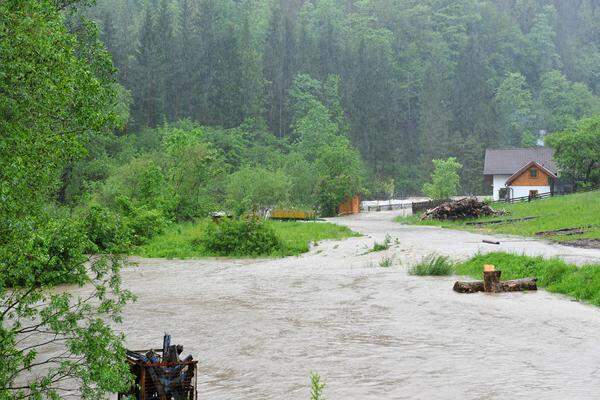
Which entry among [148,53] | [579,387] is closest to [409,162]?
[148,53]

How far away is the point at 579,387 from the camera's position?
453 inches

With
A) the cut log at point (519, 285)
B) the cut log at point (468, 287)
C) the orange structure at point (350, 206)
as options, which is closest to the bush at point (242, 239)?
the cut log at point (468, 287)

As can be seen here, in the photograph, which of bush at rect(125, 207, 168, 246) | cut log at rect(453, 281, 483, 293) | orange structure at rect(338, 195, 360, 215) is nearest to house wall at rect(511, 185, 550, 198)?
orange structure at rect(338, 195, 360, 215)

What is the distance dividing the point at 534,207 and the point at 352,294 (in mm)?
35649

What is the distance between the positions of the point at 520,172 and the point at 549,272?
5448 centimetres

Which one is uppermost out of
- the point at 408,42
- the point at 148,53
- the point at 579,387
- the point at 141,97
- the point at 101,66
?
the point at 408,42

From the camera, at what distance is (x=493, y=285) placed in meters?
21.4

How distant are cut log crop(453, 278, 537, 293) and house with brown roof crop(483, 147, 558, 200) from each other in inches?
2059

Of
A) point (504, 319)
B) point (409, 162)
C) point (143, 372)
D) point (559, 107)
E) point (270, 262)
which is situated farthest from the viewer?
point (559, 107)

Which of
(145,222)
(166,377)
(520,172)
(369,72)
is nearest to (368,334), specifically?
(166,377)

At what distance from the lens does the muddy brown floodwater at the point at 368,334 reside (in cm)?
1188

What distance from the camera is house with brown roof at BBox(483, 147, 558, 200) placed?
244 feet

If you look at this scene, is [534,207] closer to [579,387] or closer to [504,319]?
[504,319]

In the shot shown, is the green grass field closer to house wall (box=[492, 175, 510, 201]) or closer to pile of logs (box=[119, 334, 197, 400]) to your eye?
house wall (box=[492, 175, 510, 201])
